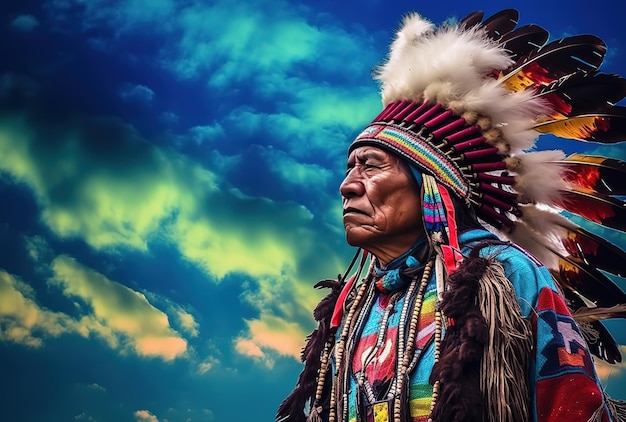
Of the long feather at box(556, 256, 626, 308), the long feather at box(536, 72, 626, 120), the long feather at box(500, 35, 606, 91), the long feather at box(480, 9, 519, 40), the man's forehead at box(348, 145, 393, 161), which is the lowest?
the long feather at box(556, 256, 626, 308)

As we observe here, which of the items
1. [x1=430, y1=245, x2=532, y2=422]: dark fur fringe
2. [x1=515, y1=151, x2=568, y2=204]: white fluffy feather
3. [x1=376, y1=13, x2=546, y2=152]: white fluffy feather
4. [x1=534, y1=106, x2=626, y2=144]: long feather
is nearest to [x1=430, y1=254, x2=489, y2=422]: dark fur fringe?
[x1=430, y1=245, x2=532, y2=422]: dark fur fringe

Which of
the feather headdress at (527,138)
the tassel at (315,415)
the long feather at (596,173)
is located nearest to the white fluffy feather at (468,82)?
the feather headdress at (527,138)

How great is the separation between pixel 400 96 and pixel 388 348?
3.45 feet

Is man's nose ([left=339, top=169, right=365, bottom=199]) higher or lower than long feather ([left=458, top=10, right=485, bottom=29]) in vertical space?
lower

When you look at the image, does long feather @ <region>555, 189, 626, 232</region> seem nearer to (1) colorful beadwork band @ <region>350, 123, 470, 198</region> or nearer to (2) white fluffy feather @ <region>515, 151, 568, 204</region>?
(2) white fluffy feather @ <region>515, 151, 568, 204</region>

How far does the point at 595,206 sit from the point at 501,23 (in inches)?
37.0

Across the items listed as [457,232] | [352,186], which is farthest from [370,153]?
[457,232]

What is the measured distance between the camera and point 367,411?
2.32 meters

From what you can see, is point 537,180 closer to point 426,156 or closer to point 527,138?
point 527,138

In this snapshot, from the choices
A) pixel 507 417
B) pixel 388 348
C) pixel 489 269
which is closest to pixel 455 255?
pixel 489 269

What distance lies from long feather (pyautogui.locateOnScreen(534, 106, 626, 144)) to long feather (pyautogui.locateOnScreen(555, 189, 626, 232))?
22cm

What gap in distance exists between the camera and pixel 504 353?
6.61 feet

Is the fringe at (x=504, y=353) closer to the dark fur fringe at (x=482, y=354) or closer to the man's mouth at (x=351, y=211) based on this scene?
the dark fur fringe at (x=482, y=354)

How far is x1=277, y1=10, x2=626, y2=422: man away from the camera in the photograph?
2.10 metres
